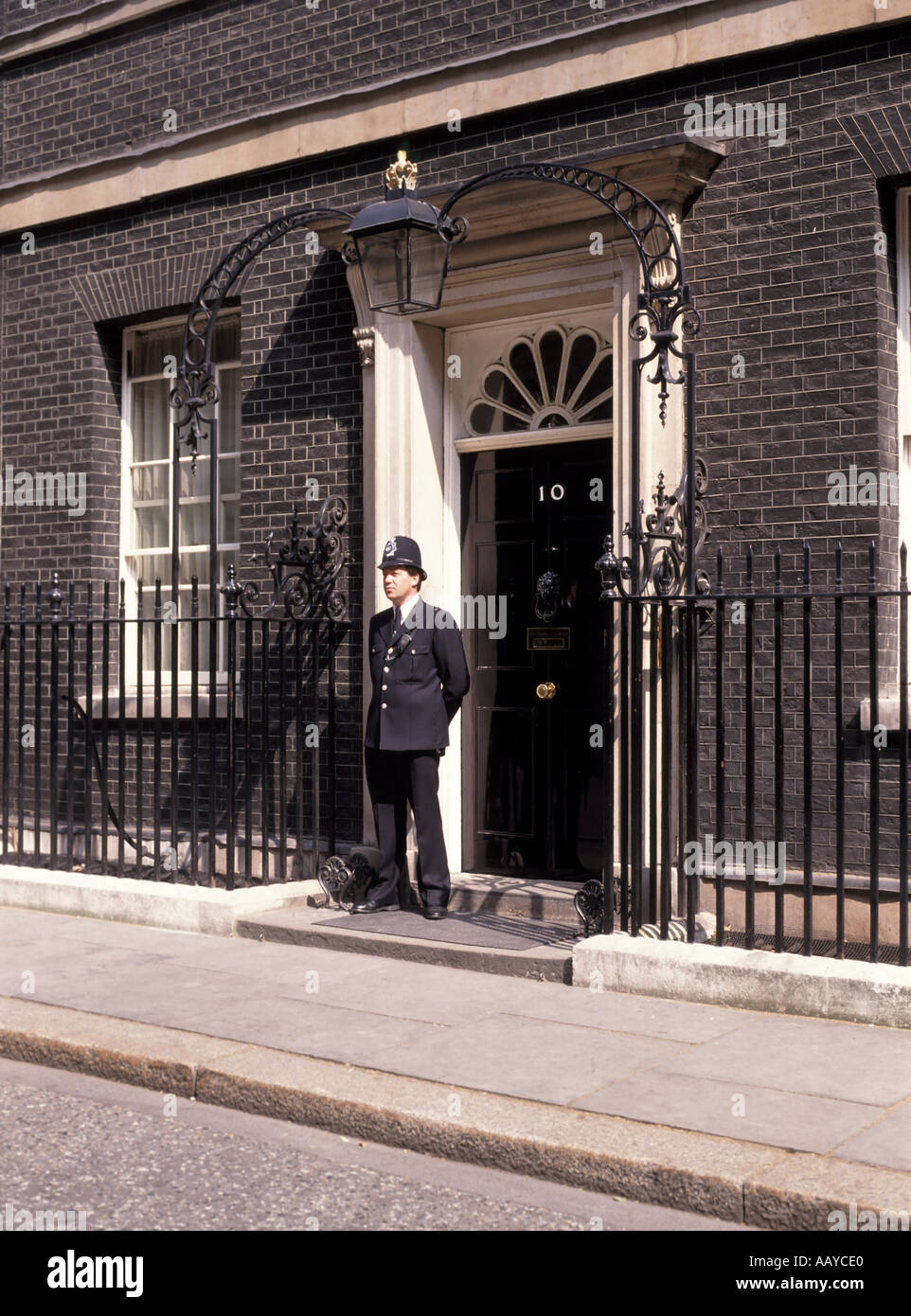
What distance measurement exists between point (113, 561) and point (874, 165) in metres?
5.69

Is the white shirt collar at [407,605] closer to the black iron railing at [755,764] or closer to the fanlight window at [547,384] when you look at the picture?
the black iron railing at [755,764]

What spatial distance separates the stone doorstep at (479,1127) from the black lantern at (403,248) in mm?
3637

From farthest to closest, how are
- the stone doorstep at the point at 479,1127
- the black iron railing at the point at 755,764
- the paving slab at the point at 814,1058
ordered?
1. the black iron railing at the point at 755,764
2. the paving slab at the point at 814,1058
3. the stone doorstep at the point at 479,1127

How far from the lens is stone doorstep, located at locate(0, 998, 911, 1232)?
407 cm

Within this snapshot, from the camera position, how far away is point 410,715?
25.6 feet

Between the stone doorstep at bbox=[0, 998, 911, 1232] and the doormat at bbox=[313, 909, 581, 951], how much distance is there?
1762 mm

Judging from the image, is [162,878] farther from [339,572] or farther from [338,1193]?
[338,1193]

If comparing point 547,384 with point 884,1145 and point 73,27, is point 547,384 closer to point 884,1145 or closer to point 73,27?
point 73,27

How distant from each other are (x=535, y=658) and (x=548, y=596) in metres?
0.37

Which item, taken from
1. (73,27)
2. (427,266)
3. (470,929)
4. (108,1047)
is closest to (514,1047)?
(108,1047)

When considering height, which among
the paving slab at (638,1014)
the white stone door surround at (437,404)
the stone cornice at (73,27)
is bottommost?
the paving slab at (638,1014)

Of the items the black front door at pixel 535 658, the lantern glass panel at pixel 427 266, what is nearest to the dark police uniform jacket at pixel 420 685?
the black front door at pixel 535 658

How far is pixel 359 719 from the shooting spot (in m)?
8.86

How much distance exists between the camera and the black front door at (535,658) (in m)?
8.29
